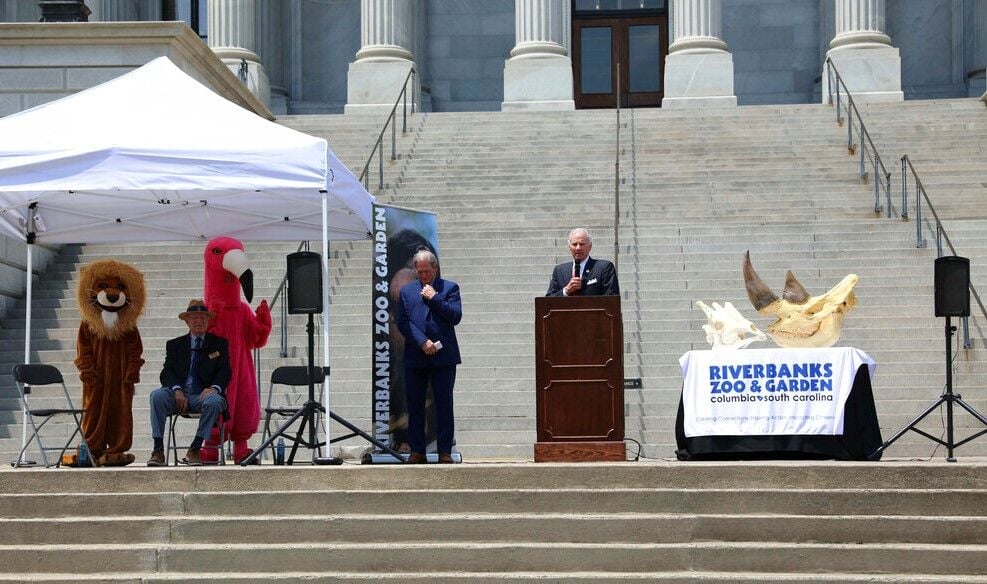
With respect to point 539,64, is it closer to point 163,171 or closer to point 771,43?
point 771,43

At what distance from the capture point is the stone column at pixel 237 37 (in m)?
32.2

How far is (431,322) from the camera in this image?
42.4 feet

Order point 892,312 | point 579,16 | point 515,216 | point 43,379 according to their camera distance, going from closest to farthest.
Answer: point 43,379 → point 892,312 → point 515,216 → point 579,16

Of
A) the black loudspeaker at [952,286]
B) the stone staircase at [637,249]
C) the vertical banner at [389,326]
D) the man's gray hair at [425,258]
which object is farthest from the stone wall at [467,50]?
the black loudspeaker at [952,286]

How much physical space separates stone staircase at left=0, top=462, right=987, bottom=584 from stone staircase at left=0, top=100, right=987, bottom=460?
416 centimetres

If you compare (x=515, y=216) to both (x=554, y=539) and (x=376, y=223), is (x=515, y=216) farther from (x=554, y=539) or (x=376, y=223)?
(x=554, y=539)

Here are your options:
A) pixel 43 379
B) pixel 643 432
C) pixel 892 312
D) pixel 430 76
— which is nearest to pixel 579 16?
pixel 430 76

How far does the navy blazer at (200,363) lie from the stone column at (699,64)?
1797 centimetres

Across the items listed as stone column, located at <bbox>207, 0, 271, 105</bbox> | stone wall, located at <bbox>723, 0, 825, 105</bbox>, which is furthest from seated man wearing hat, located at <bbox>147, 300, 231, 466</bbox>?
stone wall, located at <bbox>723, 0, 825, 105</bbox>

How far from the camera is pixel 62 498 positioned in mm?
11461

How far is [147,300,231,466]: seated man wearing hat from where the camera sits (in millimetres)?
12789

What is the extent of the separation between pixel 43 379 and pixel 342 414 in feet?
13.5

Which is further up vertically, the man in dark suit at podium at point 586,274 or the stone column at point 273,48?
the stone column at point 273,48

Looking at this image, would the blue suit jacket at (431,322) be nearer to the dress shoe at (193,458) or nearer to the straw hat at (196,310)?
the straw hat at (196,310)
